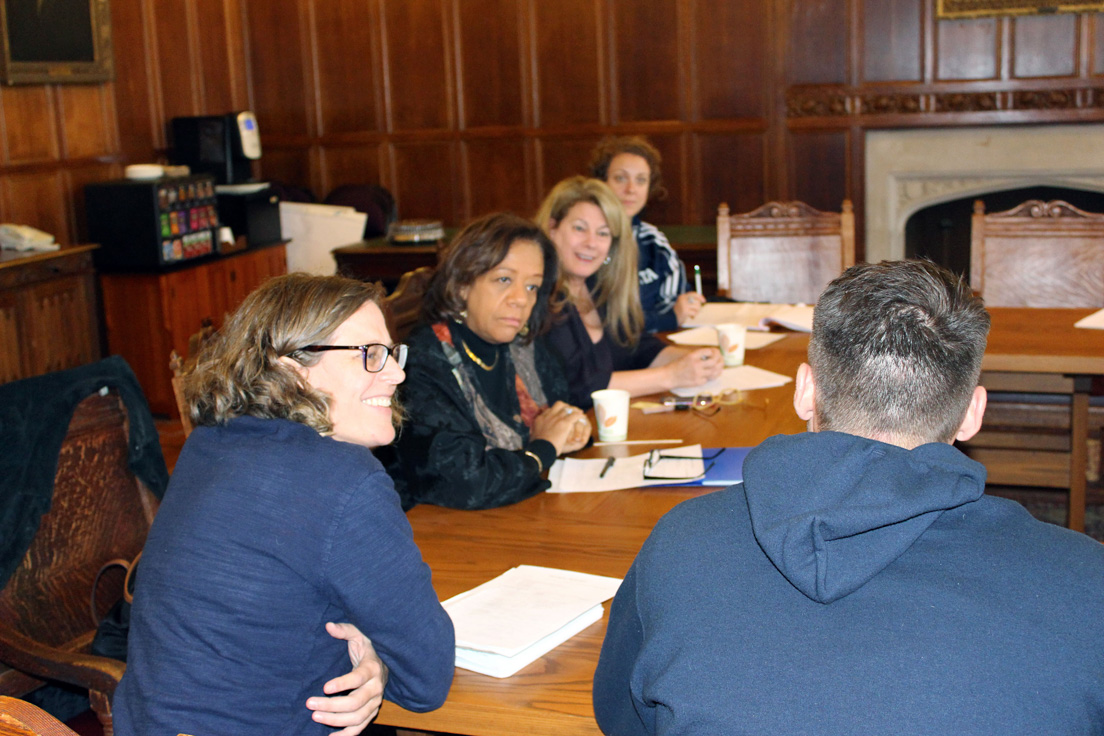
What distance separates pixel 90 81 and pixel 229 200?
95 centimetres

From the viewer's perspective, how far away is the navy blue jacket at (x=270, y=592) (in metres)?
1.22

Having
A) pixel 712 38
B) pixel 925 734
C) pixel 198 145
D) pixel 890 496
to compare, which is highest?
pixel 712 38

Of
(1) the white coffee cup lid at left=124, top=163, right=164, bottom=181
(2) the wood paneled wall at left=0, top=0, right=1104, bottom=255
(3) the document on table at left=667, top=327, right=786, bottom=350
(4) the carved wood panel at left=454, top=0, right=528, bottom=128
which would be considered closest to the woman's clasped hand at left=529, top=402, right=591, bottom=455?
(3) the document on table at left=667, top=327, right=786, bottom=350

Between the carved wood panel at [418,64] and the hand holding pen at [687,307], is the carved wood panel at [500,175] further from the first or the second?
the hand holding pen at [687,307]

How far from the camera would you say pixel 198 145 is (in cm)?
619

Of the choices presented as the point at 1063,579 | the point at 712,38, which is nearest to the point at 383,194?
the point at 712,38

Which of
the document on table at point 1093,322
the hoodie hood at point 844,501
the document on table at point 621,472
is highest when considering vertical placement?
the hoodie hood at point 844,501

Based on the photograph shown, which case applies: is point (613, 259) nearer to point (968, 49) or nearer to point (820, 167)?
point (820, 167)

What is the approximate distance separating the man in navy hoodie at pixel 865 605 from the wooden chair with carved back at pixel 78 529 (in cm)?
113

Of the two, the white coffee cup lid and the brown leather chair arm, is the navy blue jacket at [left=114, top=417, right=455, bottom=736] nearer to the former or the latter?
the brown leather chair arm

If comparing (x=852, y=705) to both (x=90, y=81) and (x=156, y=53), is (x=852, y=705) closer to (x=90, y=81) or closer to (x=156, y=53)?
(x=90, y=81)

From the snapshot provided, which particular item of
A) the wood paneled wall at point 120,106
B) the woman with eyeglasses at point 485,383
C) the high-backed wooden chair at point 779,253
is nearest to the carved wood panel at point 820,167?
the high-backed wooden chair at point 779,253

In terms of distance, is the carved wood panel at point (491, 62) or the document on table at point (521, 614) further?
the carved wood panel at point (491, 62)

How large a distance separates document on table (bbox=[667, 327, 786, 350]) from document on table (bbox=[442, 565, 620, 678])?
1.61 meters
